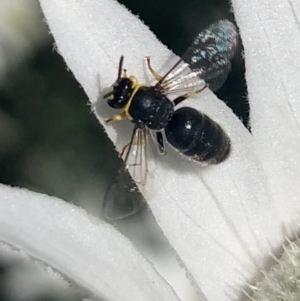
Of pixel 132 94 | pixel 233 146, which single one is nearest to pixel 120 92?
pixel 132 94

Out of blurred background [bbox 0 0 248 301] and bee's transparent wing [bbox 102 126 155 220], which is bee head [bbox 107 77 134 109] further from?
blurred background [bbox 0 0 248 301]

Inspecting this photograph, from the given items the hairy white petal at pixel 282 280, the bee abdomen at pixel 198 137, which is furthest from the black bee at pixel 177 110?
the hairy white petal at pixel 282 280

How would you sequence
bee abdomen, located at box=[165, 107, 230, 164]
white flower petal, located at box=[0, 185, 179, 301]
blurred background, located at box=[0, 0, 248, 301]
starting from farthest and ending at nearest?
blurred background, located at box=[0, 0, 248, 301], bee abdomen, located at box=[165, 107, 230, 164], white flower petal, located at box=[0, 185, 179, 301]

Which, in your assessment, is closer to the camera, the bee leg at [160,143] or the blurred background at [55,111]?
the bee leg at [160,143]

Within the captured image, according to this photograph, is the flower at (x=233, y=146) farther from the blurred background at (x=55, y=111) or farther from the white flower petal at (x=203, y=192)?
the blurred background at (x=55, y=111)

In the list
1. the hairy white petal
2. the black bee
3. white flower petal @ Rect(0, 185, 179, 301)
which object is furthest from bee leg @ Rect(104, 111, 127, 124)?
the hairy white petal

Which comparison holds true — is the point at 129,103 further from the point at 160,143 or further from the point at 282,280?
the point at 282,280

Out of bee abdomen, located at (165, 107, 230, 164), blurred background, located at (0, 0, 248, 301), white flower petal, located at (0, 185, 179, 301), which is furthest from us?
blurred background, located at (0, 0, 248, 301)
